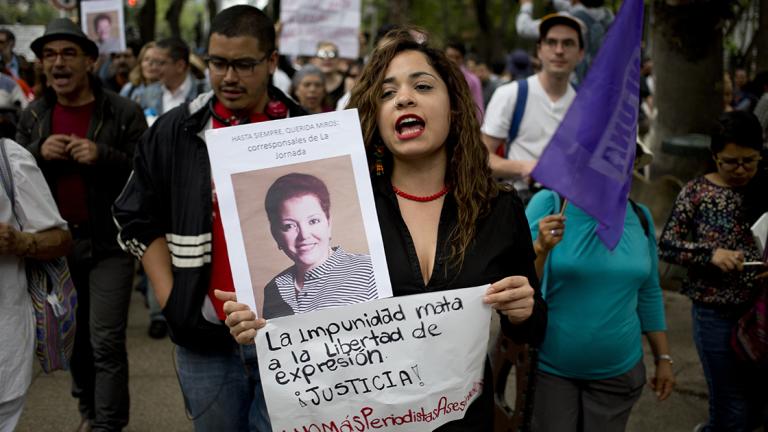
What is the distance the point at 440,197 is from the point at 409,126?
25 cm

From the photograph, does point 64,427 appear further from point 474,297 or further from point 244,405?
point 474,297

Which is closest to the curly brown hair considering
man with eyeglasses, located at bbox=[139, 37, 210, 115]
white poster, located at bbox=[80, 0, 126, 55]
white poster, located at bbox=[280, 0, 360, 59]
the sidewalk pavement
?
the sidewalk pavement

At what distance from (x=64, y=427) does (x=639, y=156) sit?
366cm

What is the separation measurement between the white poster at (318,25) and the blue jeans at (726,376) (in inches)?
238

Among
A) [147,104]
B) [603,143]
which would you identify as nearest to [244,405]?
[603,143]

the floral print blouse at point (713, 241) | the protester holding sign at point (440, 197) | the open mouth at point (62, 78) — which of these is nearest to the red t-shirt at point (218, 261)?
the protester holding sign at point (440, 197)

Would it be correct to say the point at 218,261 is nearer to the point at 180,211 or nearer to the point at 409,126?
the point at 180,211

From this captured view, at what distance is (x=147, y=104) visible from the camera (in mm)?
7895

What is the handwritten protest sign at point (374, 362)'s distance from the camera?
2.34 m

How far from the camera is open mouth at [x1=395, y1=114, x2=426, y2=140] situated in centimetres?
250

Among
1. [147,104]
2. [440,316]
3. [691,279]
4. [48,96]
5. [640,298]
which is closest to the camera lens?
[440,316]

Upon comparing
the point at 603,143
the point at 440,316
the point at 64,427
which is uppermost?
the point at 603,143

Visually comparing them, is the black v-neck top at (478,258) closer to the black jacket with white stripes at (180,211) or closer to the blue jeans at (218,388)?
the black jacket with white stripes at (180,211)

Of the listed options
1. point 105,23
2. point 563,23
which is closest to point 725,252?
point 563,23
